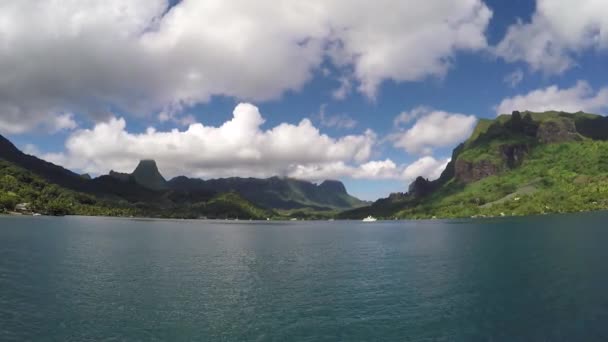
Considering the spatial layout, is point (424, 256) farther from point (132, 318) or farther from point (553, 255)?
point (132, 318)

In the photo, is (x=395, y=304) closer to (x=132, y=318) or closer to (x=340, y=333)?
(x=340, y=333)

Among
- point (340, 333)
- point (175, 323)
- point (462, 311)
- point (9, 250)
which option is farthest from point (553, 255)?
point (9, 250)

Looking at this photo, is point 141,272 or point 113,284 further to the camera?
point 141,272

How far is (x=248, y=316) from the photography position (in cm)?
5231

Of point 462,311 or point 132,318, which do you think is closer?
point 132,318

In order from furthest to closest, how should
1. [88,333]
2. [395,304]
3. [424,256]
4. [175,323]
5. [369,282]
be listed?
[424,256] < [369,282] < [395,304] < [175,323] < [88,333]

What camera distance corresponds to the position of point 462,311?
54.9 meters

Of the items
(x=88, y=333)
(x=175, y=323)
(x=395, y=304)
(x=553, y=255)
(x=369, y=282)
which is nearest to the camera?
(x=88, y=333)

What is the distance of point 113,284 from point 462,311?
6096 cm

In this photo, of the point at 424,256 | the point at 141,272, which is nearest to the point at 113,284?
the point at 141,272

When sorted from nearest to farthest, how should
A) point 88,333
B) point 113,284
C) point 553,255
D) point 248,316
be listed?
1. point 88,333
2. point 248,316
3. point 113,284
4. point 553,255

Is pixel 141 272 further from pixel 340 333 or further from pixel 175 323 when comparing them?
pixel 340 333

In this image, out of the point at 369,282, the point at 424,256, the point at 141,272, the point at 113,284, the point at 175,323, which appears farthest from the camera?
the point at 424,256

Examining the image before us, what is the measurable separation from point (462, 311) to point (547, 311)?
11.9 metres
